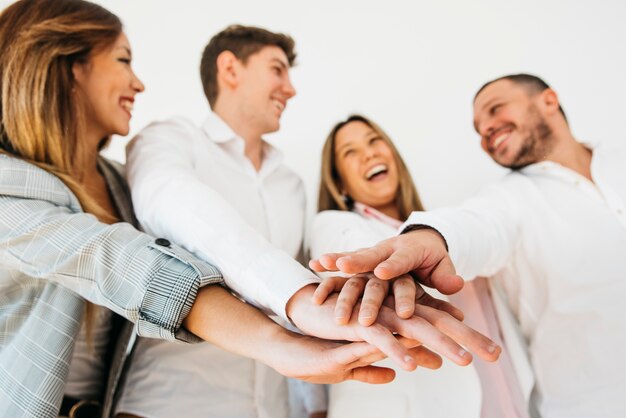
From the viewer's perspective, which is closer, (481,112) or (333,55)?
(481,112)

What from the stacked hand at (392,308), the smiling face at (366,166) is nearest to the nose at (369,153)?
the smiling face at (366,166)

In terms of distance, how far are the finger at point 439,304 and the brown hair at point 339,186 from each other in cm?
65

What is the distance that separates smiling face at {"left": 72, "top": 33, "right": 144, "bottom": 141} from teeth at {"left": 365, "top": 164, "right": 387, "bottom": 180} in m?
0.59

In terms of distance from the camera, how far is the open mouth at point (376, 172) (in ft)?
4.21

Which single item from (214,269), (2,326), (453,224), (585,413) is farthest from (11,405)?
(585,413)

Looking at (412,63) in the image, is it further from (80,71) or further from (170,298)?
(170,298)

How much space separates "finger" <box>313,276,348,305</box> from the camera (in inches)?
22.6

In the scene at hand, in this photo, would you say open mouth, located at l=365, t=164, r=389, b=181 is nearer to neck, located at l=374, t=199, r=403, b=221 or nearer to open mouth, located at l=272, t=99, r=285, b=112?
neck, located at l=374, t=199, r=403, b=221

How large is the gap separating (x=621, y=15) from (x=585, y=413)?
3.68ft

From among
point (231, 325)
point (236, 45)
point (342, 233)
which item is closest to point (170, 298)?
point (231, 325)

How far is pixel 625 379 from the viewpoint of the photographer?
2.84 feet

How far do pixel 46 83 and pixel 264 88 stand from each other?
0.55 meters

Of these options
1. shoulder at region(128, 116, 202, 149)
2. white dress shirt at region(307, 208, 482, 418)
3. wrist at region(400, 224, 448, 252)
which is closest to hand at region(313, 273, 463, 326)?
wrist at region(400, 224, 448, 252)

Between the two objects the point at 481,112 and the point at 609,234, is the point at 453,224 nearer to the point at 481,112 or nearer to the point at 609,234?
the point at 609,234
